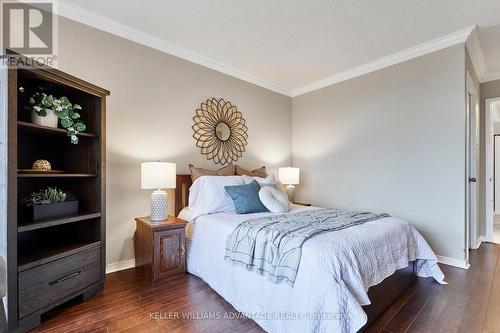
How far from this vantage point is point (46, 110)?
190 cm

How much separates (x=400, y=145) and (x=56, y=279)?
389 centimetres

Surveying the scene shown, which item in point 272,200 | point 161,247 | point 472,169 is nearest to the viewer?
point 161,247

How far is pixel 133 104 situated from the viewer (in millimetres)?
2848

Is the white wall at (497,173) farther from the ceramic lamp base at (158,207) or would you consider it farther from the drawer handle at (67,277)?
the drawer handle at (67,277)

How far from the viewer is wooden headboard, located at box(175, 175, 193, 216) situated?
123 inches

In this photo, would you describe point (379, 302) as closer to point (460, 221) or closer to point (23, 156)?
point (460, 221)

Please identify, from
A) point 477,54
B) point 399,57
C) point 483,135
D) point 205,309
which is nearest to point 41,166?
point 205,309

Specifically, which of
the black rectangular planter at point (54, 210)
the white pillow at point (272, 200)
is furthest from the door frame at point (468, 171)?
the black rectangular planter at point (54, 210)

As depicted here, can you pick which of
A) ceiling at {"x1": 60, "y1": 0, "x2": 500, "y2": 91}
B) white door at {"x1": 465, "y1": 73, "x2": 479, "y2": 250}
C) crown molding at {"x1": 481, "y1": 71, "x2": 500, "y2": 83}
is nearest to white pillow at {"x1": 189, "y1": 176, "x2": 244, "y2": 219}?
ceiling at {"x1": 60, "y1": 0, "x2": 500, "y2": 91}

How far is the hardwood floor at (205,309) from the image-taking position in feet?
5.77

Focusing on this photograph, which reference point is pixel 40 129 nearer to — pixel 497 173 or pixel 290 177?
pixel 290 177

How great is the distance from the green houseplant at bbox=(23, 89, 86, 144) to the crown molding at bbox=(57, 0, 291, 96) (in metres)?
1.07

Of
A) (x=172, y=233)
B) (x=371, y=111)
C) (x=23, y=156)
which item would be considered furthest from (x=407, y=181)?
(x=23, y=156)

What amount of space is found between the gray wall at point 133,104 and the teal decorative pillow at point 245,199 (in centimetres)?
85
